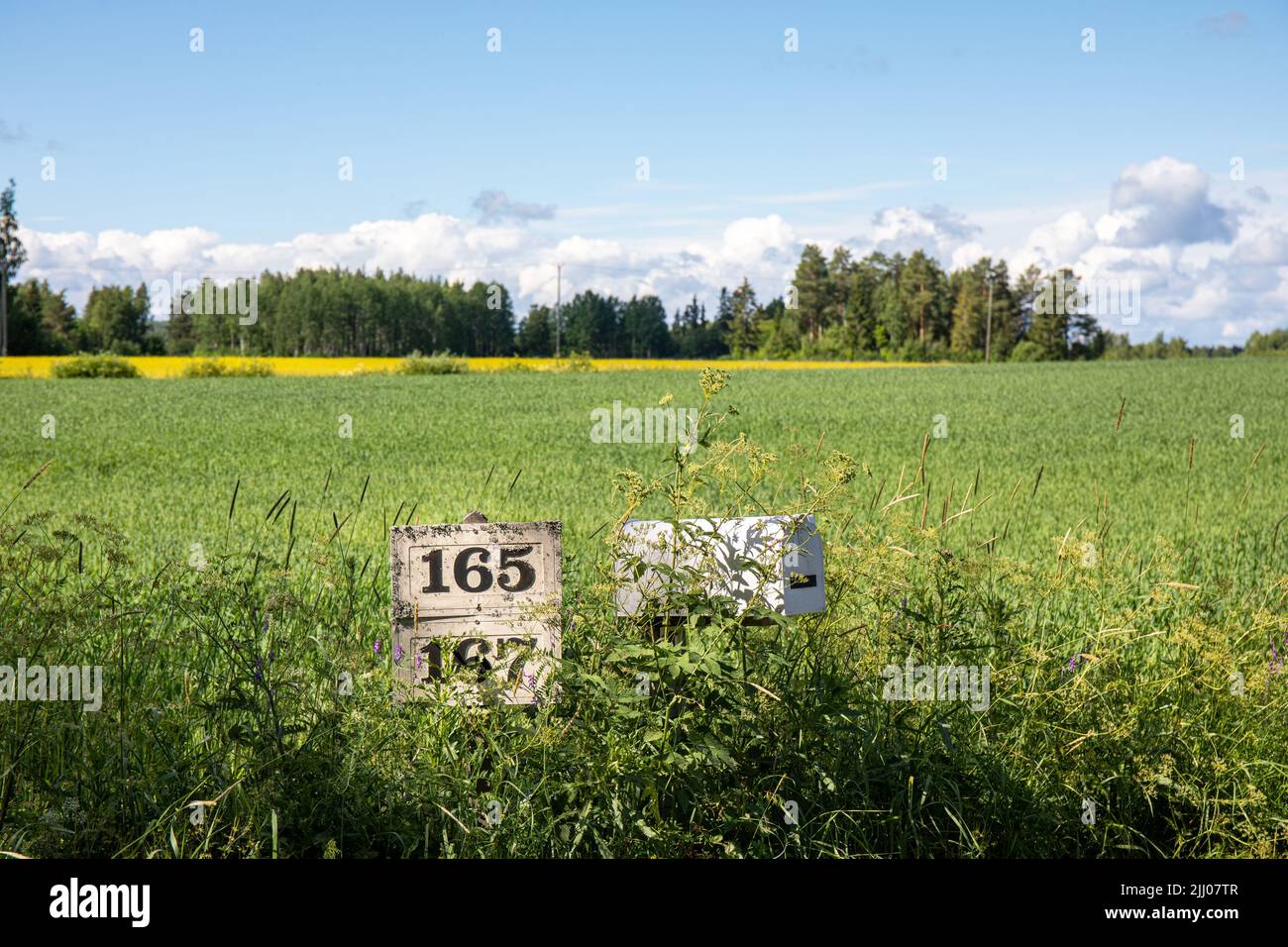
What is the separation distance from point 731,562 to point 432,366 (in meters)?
57.5

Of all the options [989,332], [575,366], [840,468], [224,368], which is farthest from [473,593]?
[989,332]

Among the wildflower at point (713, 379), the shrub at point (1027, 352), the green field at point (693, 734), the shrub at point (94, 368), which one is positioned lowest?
the green field at point (693, 734)

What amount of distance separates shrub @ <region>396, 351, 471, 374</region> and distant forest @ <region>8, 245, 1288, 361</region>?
45.0 m

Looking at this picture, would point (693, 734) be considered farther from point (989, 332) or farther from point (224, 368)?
point (989, 332)

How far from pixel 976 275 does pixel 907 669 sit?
117827mm

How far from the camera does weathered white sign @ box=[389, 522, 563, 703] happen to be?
3406mm

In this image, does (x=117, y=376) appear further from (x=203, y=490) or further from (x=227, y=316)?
(x=227, y=316)

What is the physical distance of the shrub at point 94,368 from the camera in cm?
5238

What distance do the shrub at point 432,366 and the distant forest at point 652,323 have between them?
148 ft

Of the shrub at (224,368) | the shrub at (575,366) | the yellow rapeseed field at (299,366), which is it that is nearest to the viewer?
the shrub at (224,368)

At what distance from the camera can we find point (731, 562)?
10.6 feet

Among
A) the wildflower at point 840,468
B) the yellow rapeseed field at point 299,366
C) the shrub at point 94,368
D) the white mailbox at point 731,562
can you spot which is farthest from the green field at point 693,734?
the shrub at point 94,368

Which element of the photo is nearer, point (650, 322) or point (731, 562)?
point (731, 562)

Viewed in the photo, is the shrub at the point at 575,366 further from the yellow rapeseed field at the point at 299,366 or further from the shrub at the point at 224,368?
the shrub at the point at 224,368
